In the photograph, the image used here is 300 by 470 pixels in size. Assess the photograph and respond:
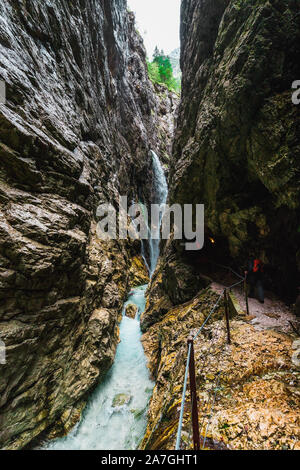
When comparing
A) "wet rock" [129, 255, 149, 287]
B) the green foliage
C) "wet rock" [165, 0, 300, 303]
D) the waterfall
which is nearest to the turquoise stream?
"wet rock" [165, 0, 300, 303]

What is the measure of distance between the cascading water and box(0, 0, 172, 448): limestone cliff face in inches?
18.7

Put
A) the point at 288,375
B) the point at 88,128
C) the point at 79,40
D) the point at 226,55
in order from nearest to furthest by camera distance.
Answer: the point at 288,375
the point at 226,55
the point at 79,40
the point at 88,128

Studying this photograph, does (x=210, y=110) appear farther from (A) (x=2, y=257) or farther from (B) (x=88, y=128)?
(A) (x=2, y=257)

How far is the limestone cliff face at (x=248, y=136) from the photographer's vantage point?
5297mm

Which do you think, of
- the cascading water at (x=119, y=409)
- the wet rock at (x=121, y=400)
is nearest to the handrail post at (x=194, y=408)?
the cascading water at (x=119, y=409)

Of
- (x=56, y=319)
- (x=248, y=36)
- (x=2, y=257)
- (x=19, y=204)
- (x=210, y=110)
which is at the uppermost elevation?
(x=248, y=36)

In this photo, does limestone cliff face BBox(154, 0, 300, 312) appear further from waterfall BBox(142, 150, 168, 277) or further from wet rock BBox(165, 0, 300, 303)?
waterfall BBox(142, 150, 168, 277)

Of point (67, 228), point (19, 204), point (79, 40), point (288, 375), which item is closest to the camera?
point (288, 375)

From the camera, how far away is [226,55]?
6.84 metres

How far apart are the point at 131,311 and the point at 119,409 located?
257 inches

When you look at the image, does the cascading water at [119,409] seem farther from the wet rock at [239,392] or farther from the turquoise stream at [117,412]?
the wet rock at [239,392]

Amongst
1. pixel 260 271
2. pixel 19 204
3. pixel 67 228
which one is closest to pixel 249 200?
pixel 260 271

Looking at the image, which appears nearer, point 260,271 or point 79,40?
point 260,271
